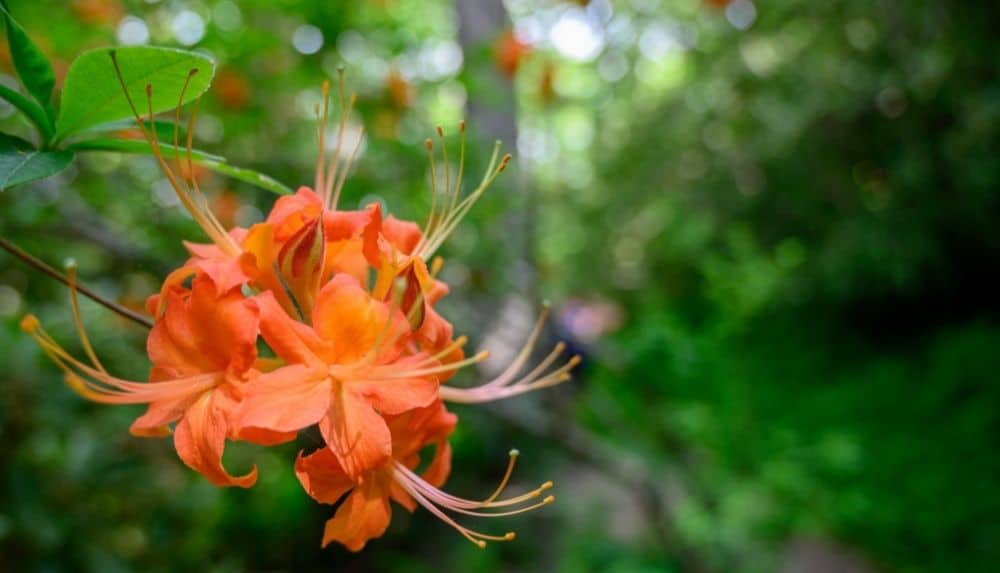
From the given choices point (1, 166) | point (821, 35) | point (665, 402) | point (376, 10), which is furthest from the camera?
point (821, 35)

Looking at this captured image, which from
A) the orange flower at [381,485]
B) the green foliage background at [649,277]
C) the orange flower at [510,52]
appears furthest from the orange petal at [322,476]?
the orange flower at [510,52]

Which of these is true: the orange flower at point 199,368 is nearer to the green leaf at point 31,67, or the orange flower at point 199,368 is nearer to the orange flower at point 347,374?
the orange flower at point 347,374

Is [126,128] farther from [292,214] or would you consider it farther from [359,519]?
[359,519]

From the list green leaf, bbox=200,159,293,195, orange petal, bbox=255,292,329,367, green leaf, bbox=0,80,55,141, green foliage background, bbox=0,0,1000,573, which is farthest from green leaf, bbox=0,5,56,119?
green foliage background, bbox=0,0,1000,573

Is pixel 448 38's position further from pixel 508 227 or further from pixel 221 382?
pixel 221 382

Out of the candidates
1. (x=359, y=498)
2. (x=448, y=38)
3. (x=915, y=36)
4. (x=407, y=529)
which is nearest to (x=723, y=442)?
(x=407, y=529)

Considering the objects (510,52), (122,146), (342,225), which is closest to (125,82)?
(122,146)

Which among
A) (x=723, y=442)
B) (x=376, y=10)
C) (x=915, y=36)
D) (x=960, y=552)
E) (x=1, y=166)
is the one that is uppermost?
(x=915, y=36)
